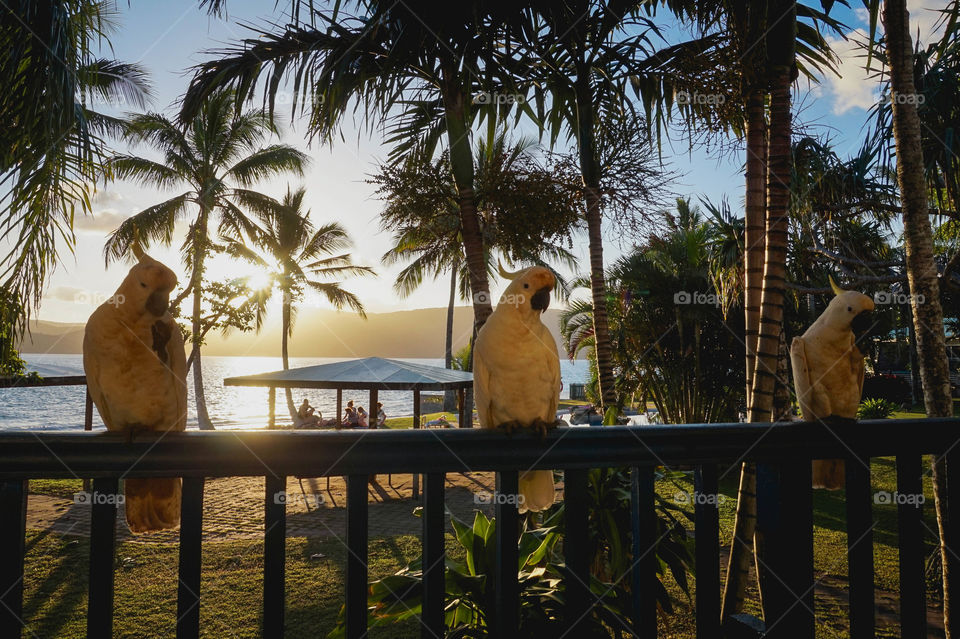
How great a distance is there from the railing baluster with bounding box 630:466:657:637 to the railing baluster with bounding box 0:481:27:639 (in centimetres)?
108

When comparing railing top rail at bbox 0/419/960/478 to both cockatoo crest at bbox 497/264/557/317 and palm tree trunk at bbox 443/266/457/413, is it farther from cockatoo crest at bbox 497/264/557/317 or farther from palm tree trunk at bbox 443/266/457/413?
palm tree trunk at bbox 443/266/457/413

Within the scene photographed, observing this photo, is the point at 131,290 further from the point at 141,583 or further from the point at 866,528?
the point at 141,583

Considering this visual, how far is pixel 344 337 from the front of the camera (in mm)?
165875

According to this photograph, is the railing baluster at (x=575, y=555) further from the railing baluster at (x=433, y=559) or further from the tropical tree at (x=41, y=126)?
the tropical tree at (x=41, y=126)

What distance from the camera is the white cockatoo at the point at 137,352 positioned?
1.66 meters

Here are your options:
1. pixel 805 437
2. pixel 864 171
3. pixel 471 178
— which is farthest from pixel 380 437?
pixel 864 171

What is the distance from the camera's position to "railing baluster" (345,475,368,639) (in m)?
0.98

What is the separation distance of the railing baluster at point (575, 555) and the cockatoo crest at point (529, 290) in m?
0.98

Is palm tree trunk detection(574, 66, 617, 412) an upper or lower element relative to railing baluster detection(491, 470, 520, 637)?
upper

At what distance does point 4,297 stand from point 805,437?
5654mm

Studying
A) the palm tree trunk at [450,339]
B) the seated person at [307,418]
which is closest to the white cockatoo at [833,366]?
the seated person at [307,418]

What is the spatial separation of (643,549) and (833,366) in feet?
4.86

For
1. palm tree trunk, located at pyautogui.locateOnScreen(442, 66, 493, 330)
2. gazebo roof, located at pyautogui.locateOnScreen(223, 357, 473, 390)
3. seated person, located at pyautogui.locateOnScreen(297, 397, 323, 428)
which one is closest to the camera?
palm tree trunk, located at pyautogui.locateOnScreen(442, 66, 493, 330)

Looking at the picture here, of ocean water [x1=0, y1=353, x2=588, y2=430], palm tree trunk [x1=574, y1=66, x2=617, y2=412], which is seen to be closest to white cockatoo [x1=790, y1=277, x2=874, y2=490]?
palm tree trunk [x1=574, y1=66, x2=617, y2=412]
